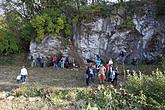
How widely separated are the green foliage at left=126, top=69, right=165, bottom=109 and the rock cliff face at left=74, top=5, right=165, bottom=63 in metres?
14.5

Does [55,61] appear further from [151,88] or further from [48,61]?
[151,88]

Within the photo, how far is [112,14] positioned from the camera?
3116 cm

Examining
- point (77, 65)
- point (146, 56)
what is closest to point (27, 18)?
point (77, 65)

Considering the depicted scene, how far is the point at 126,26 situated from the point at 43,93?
43.7 ft

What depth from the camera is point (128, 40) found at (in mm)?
31141

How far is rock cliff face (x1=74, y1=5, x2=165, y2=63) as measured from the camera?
31.0 metres

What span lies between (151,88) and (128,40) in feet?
51.5

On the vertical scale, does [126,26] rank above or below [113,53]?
above

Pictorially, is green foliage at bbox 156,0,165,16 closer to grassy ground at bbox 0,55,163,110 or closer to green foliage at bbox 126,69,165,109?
grassy ground at bbox 0,55,163,110

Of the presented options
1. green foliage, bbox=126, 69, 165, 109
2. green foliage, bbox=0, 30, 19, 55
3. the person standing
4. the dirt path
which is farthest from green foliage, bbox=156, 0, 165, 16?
green foliage, bbox=126, 69, 165, 109

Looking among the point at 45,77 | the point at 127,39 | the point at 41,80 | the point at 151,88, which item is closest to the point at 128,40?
the point at 127,39

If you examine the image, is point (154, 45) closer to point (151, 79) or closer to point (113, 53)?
point (113, 53)

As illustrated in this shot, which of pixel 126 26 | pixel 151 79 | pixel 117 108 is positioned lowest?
pixel 117 108

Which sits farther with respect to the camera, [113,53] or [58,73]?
[113,53]
